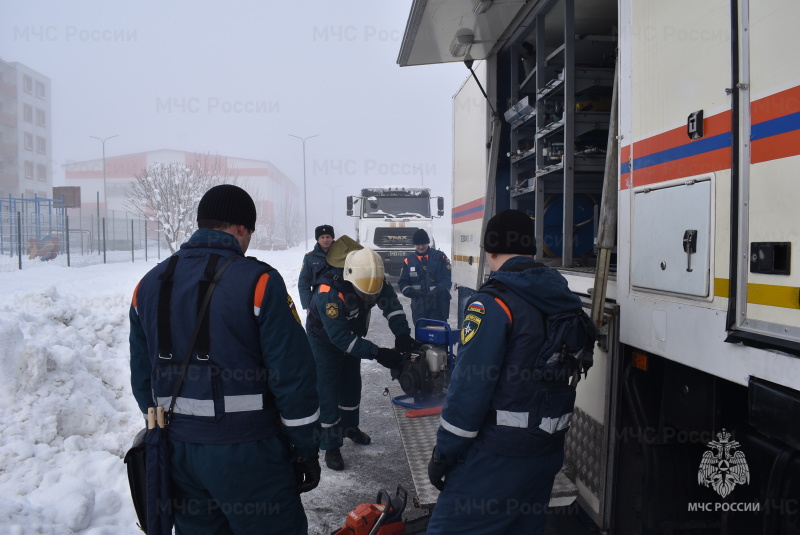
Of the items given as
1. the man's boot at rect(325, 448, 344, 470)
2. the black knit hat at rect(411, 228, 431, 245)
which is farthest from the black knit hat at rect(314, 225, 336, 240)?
the man's boot at rect(325, 448, 344, 470)

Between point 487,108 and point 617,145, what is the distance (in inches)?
114

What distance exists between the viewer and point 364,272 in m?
4.46

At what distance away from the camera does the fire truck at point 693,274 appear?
1856 millimetres

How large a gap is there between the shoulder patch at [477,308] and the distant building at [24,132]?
55052 mm

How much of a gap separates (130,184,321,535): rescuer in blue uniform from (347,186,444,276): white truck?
44.7ft

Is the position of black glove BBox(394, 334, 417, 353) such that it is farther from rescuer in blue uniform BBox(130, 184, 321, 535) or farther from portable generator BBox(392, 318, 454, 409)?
rescuer in blue uniform BBox(130, 184, 321, 535)

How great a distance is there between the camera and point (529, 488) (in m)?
2.45

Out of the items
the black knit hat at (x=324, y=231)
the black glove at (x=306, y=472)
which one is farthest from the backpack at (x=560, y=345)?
the black knit hat at (x=324, y=231)

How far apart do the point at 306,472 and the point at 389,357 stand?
2187 millimetres

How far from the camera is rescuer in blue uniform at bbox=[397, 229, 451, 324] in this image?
923 cm

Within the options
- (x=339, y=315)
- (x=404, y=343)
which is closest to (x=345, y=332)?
(x=339, y=315)

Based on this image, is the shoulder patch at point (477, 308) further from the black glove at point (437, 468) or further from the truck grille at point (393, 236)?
the truck grille at point (393, 236)

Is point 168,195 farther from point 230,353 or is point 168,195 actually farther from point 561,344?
point 561,344

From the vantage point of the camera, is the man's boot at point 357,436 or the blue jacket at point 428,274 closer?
the man's boot at point 357,436
